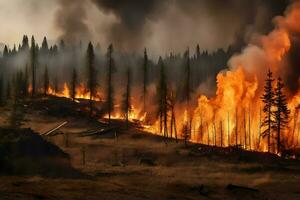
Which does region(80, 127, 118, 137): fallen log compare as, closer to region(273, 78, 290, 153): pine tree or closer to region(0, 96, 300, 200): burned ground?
region(0, 96, 300, 200): burned ground

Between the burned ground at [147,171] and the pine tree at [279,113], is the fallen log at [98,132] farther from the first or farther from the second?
the pine tree at [279,113]

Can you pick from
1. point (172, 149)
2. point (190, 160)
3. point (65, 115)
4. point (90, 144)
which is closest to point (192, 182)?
point (190, 160)

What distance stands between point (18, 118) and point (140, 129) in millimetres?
56033

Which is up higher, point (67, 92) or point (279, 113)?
point (67, 92)

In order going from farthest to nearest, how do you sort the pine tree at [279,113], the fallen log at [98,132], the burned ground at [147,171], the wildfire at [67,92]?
the wildfire at [67,92] < the fallen log at [98,132] < the pine tree at [279,113] < the burned ground at [147,171]

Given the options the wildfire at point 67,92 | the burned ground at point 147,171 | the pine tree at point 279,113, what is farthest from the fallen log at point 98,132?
the wildfire at point 67,92

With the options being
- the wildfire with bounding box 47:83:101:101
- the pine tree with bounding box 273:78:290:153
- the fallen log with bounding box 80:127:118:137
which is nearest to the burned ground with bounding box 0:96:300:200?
the fallen log with bounding box 80:127:118:137

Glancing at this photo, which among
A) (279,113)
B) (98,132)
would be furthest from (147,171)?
(98,132)

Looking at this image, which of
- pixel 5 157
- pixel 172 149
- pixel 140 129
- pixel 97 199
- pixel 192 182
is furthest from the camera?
pixel 140 129

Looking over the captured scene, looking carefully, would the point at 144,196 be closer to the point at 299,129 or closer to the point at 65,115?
the point at 299,129

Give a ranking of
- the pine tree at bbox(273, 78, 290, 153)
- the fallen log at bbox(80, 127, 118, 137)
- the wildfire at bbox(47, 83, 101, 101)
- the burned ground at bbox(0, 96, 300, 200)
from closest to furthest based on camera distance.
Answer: the burned ground at bbox(0, 96, 300, 200) < the pine tree at bbox(273, 78, 290, 153) < the fallen log at bbox(80, 127, 118, 137) < the wildfire at bbox(47, 83, 101, 101)

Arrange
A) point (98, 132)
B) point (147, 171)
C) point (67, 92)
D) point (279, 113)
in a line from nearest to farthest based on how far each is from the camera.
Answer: point (147, 171) → point (279, 113) → point (98, 132) → point (67, 92)

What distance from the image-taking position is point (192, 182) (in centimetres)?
5316

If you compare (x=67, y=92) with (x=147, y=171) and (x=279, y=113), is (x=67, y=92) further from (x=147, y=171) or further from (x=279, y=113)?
(x=147, y=171)
